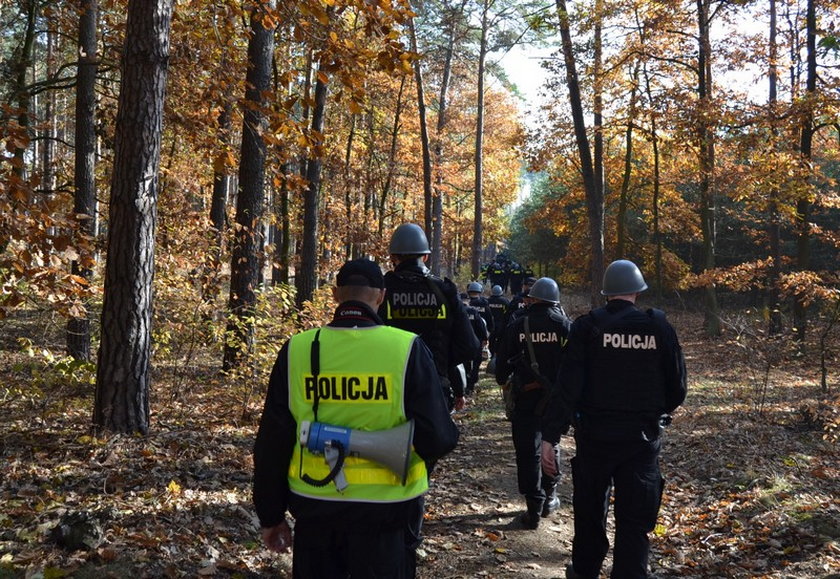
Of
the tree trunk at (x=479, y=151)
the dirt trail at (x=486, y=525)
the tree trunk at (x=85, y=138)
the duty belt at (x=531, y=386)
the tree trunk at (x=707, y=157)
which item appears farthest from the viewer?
the tree trunk at (x=479, y=151)

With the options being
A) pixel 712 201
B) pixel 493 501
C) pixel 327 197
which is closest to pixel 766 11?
pixel 712 201

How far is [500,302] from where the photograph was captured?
50.1 ft

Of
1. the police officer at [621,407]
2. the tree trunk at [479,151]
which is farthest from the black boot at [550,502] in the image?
the tree trunk at [479,151]

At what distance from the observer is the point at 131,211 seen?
5.97 meters

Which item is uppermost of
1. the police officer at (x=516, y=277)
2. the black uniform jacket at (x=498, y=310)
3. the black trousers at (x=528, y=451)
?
the police officer at (x=516, y=277)

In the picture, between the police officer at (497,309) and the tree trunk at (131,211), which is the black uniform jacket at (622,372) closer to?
the tree trunk at (131,211)

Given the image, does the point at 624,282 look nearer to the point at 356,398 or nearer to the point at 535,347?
the point at 535,347

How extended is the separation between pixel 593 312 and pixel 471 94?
108ft

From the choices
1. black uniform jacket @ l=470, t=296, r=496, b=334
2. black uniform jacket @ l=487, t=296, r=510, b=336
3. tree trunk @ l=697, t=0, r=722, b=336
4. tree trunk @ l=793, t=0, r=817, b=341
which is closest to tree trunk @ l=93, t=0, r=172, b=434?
black uniform jacket @ l=470, t=296, r=496, b=334

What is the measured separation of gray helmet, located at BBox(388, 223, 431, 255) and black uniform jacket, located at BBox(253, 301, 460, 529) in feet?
8.75

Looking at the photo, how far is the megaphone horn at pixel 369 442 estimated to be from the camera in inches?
101

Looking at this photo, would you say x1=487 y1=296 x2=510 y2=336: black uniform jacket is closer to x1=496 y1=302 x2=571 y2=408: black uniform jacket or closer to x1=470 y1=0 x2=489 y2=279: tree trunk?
x1=496 y1=302 x2=571 y2=408: black uniform jacket

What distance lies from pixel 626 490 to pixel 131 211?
4970 mm

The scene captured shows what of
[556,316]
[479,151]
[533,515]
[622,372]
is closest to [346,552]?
[622,372]
